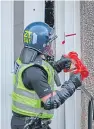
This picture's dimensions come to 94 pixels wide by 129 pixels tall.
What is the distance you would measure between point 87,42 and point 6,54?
3.00ft

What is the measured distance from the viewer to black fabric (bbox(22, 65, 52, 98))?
12.5ft

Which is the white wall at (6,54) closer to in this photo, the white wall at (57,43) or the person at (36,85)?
the white wall at (57,43)

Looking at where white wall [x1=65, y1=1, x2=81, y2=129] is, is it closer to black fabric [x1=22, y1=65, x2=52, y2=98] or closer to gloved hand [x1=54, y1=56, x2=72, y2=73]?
gloved hand [x1=54, y1=56, x2=72, y2=73]

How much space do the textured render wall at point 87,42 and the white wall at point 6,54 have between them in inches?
31.8

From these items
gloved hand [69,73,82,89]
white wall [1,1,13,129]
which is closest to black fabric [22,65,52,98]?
gloved hand [69,73,82,89]

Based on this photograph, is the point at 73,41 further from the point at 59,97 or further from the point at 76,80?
the point at 59,97

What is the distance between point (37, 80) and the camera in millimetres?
3801

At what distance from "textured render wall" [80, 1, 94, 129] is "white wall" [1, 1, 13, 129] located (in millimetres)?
808

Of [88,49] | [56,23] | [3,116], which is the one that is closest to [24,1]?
[56,23]

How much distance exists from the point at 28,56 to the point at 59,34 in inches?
46.0

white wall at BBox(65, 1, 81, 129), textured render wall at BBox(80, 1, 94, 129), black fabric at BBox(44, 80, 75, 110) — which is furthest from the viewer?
white wall at BBox(65, 1, 81, 129)

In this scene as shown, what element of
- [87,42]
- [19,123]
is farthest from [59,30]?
[19,123]

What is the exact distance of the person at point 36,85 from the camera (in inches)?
150

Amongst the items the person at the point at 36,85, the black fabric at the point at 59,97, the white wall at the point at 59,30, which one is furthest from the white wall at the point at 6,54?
the black fabric at the point at 59,97
